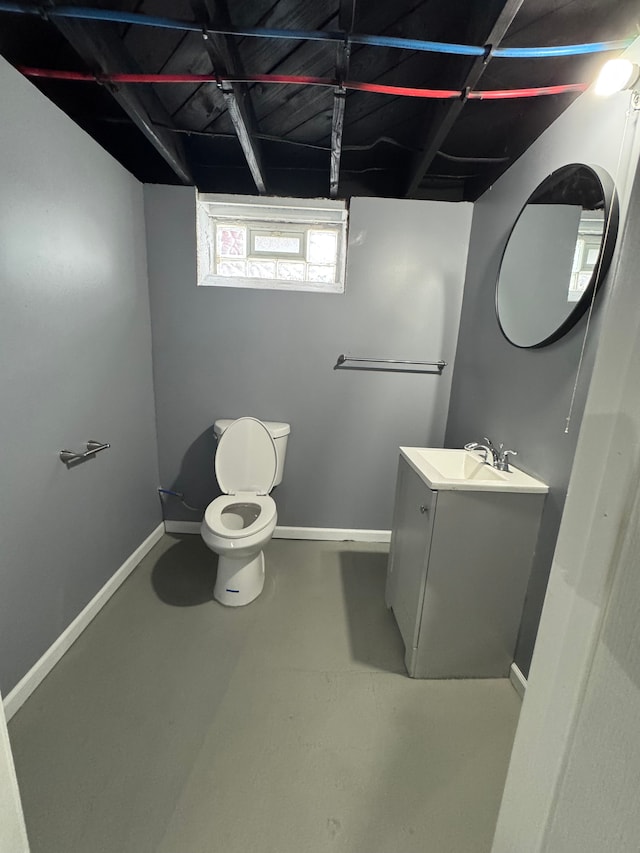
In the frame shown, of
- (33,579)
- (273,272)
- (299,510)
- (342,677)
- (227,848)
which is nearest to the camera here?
(227,848)

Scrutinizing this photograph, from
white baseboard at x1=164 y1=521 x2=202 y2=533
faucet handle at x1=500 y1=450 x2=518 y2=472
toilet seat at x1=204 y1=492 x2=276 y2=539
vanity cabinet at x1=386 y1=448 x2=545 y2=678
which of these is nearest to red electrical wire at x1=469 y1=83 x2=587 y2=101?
faucet handle at x1=500 y1=450 x2=518 y2=472

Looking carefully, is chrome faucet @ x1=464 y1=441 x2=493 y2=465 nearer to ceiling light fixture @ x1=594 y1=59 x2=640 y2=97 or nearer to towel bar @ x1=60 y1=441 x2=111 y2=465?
ceiling light fixture @ x1=594 y1=59 x2=640 y2=97

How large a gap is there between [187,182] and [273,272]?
64 cm

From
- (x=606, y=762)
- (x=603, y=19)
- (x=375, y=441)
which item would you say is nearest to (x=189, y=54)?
(x=603, y=19)

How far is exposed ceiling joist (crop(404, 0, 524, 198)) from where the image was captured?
95 cm

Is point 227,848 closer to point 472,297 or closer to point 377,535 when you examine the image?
point 377,535

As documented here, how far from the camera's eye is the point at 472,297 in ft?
6.10

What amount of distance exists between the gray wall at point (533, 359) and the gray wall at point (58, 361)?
185 cm

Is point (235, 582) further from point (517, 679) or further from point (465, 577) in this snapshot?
point (517, 679)

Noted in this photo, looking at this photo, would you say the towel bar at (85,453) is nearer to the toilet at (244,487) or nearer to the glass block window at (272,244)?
the toilet at (244,487)

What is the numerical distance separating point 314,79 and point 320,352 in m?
1.18

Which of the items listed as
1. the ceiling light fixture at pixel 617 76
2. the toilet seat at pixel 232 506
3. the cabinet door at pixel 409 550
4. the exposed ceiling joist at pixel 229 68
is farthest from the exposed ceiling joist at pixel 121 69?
the cabinet door at pixel 409 550

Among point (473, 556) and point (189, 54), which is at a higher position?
point (189, 54)

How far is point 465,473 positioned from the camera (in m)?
1.61
